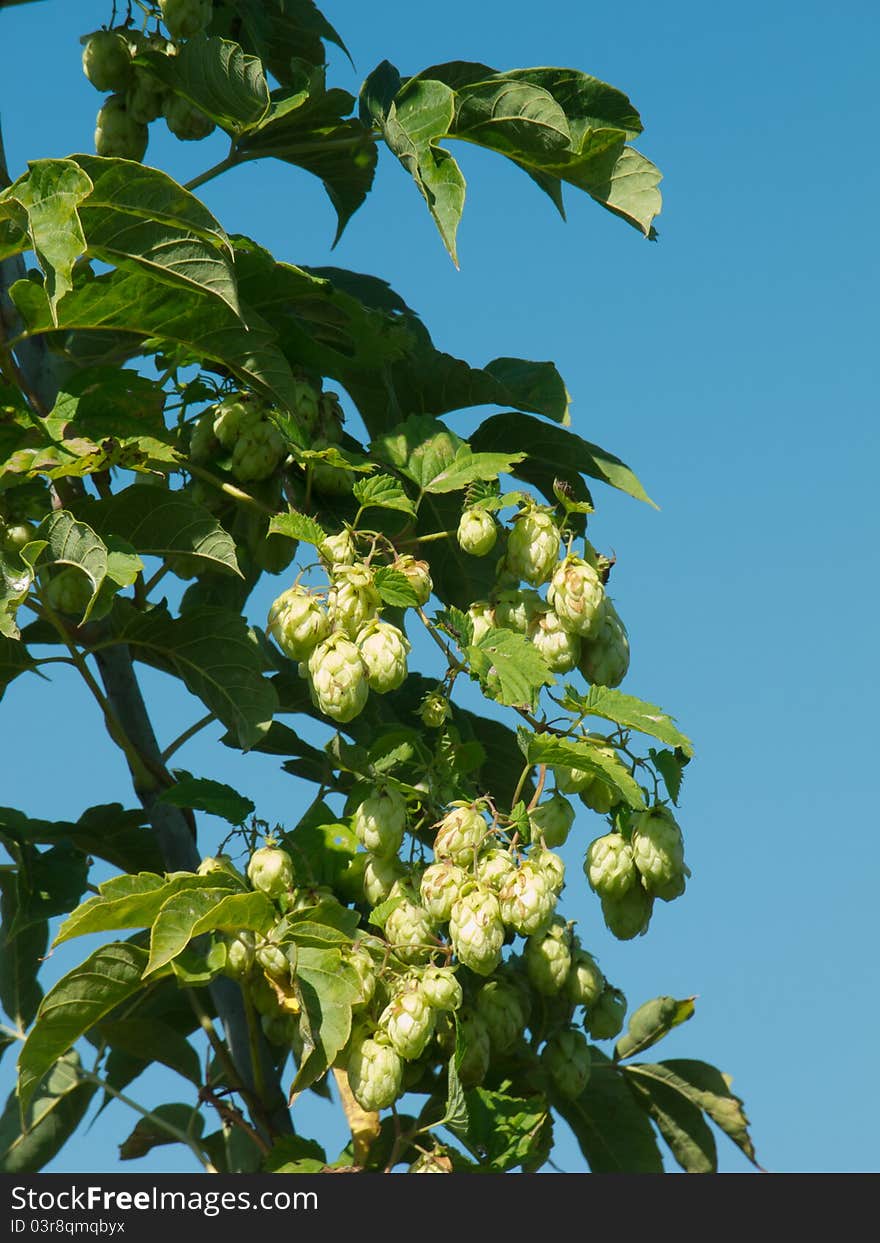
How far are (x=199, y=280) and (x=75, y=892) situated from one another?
116cm

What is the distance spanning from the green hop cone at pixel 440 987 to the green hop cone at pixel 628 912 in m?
A: 0.37

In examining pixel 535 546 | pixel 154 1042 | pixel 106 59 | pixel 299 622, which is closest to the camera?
pixel 299 622

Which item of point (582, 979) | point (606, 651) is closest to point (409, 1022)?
point (582, 979)

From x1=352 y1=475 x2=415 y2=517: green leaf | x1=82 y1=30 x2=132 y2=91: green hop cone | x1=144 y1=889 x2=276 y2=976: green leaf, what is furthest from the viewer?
x1=82 y1=30 x2=132 y2=91: green hop cone

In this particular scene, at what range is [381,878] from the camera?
9.64 feet

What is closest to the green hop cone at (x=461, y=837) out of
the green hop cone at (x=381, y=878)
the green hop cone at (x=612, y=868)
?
the green hop cone at (x=381, y=878)

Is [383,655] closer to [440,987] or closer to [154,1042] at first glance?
[440,987]

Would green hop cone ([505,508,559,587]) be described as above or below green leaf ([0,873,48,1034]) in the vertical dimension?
above

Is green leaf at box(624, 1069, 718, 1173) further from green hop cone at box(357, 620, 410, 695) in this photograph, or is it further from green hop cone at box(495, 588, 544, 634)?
green hop cone at box(357, 620, 410, 695)

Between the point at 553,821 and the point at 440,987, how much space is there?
0.39 metres

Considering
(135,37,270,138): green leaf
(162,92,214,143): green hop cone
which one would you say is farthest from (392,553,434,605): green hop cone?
(162,92,214,143): green hop cone

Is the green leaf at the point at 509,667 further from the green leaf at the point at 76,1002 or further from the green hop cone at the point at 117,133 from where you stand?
the green hop cone at the point at 117,133

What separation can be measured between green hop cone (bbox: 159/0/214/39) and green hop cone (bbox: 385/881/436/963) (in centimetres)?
175

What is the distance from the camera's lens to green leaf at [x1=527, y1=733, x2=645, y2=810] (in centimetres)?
285
